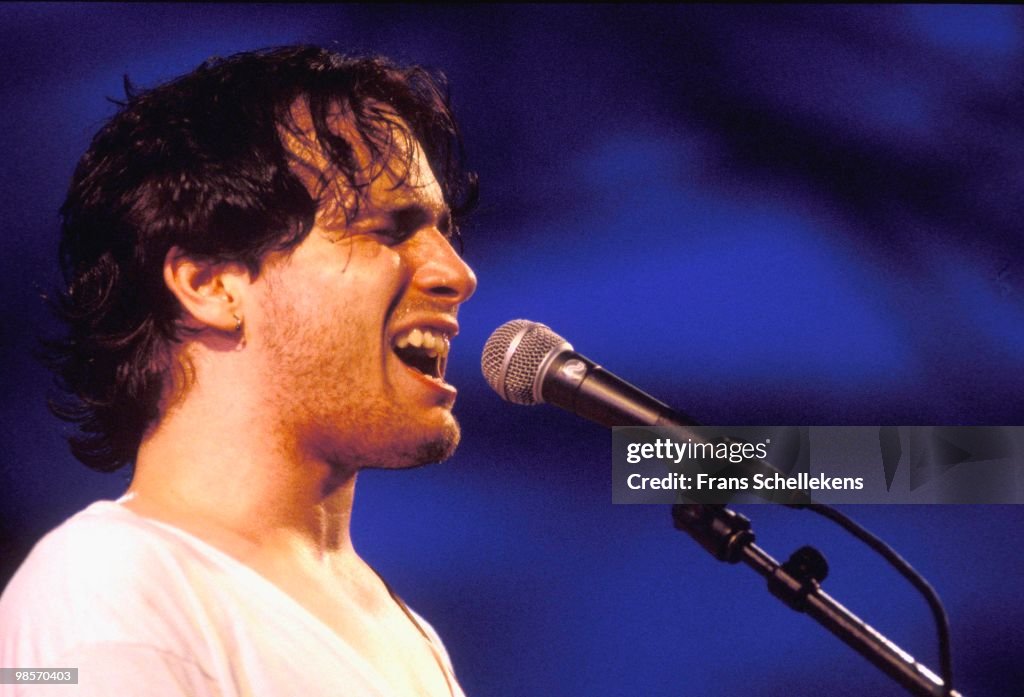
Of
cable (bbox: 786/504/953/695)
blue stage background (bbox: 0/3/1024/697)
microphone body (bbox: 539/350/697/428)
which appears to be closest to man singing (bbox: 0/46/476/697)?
blue stage background (bbox: 0/3/1024/697)

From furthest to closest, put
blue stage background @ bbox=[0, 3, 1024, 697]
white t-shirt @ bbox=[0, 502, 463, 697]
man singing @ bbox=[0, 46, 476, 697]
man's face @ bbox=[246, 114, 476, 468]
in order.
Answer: blue stage background @ bbox=[0, 3, 1024, 697] → man's face @ bbox=[246, 114, 476, 468] → man singing @ bbox=[0, 46, 476, 697] → white t-shirt @ bbox=[0, 502, 463, 697]

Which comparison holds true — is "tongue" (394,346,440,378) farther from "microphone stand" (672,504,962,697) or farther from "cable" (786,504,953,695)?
"cable" (786,504,953,695)

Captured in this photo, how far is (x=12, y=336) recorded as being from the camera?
168 cm

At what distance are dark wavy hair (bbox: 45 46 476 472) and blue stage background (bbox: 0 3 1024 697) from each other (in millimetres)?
113

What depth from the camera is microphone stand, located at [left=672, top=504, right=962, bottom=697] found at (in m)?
1.12

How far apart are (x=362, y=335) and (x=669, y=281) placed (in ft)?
2.43

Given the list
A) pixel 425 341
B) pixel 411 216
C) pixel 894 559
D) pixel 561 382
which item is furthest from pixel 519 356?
pixel 894 559

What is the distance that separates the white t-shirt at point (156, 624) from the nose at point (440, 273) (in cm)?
51

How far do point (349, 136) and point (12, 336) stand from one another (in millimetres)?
682

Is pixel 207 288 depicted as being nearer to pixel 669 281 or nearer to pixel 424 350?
pixel 424 350

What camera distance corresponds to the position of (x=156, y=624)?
44.8 inches

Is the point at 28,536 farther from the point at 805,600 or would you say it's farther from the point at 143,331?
the point at 805,600

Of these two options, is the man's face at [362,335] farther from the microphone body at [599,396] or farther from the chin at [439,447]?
the microphone body at [599,396]

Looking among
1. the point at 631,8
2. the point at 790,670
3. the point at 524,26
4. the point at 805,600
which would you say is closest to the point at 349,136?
the point at 524,26
